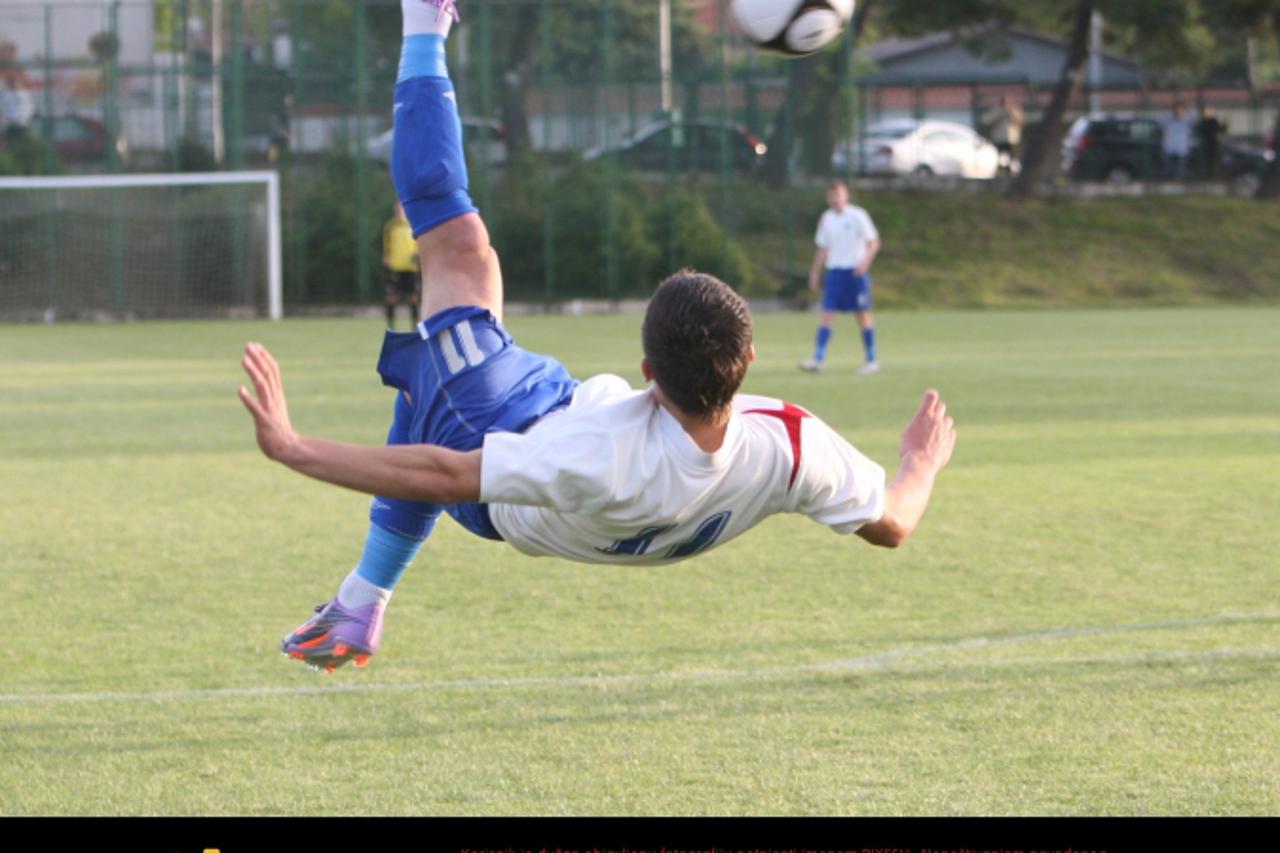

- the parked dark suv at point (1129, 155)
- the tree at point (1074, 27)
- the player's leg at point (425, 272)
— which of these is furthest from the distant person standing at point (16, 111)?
the player's leg at point (425, 272)

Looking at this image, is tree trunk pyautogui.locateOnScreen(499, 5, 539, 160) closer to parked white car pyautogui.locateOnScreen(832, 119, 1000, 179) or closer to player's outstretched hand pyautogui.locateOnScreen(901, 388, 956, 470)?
parked white car pyautogui.locateOnScreen(832, 119, 1000, 179)

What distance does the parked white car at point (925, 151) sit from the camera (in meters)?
37.4

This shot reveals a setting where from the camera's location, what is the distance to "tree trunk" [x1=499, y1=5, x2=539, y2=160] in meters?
32.0

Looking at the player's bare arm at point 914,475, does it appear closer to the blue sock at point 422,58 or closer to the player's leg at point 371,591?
the player's leg at point 371,591

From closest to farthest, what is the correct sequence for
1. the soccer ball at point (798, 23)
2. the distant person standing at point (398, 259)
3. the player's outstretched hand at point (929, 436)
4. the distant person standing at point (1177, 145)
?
the player's outstretched hand at point (929, 436)
the soccer ball at point (798, 23)
the distant person standing at point (398, 259)
the distant person standing at point (1177, 145)


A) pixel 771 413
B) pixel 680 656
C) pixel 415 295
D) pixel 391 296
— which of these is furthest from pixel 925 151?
pixel 771 413

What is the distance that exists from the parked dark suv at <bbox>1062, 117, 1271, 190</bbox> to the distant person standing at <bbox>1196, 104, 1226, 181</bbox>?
0.28ft

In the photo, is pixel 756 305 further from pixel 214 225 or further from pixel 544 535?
pixel 544 535

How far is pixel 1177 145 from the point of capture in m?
40.0

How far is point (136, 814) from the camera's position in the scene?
497 cm

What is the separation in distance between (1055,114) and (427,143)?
33842mm

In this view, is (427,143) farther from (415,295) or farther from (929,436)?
(415,295)

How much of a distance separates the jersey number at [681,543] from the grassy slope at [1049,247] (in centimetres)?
2807

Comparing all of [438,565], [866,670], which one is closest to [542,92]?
[438,565]
